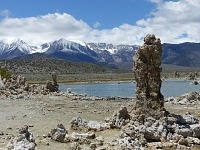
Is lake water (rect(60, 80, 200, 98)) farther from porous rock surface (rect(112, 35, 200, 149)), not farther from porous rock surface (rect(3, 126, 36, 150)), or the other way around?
porous rock surface (rect(3, 126, 36, 150))

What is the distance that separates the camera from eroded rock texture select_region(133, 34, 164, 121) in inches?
744

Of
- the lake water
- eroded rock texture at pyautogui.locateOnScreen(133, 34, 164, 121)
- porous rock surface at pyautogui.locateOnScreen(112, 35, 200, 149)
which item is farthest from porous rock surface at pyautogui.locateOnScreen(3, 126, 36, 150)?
the lake water

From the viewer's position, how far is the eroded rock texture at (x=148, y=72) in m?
18.9

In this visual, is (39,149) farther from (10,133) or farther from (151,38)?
(151,38)

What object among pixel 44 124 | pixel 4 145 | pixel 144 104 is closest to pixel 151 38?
pixel 144 104

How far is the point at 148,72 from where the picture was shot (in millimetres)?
19141

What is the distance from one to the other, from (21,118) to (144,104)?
7.55 metres

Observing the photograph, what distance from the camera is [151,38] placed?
19219 millimetres

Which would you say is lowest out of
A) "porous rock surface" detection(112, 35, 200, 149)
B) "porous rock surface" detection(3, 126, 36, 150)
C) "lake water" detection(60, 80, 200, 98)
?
"lake water" detection(60, 80, 200, 98)

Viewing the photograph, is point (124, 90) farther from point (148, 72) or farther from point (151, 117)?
point (151, 117)

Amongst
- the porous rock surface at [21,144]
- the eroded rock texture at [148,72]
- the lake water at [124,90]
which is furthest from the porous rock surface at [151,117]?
the lake water at [124,90]

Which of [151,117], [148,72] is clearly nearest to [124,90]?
[148,72]

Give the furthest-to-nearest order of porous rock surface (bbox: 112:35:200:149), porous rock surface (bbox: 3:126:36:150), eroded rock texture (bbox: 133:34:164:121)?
eroded rock texture (bbox: 133:34:164:121)
porous rock surface (bbox: 112:35:200:149)
porous rock surface (bbox: 3:126:36:150)

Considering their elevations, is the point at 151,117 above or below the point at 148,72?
below
